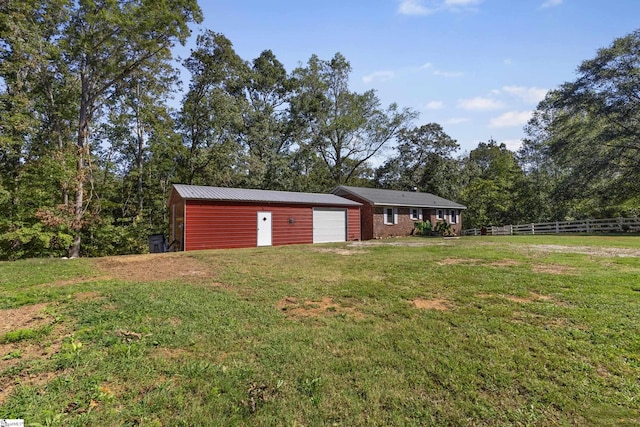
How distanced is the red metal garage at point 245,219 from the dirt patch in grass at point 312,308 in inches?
390

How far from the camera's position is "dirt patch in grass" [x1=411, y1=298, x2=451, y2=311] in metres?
4.64

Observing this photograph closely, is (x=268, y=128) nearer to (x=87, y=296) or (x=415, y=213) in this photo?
(x=415, y=213)

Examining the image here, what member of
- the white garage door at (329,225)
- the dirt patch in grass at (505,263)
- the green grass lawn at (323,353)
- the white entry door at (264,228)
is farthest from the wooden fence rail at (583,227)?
the green grass lawn at (323,353)

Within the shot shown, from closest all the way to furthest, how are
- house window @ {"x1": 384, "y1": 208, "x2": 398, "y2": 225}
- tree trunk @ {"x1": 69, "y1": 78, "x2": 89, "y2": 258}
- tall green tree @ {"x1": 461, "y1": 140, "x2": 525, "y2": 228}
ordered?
tree trunk @ {"x1": 69, "y1": 78, "x2": 89, "y2": 258}
house window @ {"x1": 384, "y1": 208, "x2": 398, "y2": 225}
tall green tree @ {"x1": 461, "y1": 140, "x2": 525, "y2": 228}

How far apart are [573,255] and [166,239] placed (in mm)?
18322

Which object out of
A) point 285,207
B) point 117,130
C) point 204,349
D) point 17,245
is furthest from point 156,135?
point 204,349

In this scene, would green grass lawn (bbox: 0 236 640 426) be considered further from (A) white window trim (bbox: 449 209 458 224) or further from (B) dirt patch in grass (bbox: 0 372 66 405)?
(A) white window trim (bbox: 449 209 458 224)

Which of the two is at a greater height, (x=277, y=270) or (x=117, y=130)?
(x=117, y=130)

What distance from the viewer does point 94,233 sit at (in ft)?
52.5

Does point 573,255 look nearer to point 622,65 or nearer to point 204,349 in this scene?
point 204,349

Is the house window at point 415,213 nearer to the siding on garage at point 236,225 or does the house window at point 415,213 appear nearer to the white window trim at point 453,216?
the white window trim at point 453,216

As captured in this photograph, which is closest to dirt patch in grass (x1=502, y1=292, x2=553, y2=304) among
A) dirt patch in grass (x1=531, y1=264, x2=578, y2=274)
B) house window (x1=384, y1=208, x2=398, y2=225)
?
dirt patch in grass (x1=531, y1=264, x2=578, y2=274)

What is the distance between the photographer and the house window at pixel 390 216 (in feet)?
72.2

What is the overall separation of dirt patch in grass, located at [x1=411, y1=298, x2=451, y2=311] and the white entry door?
11507mm
